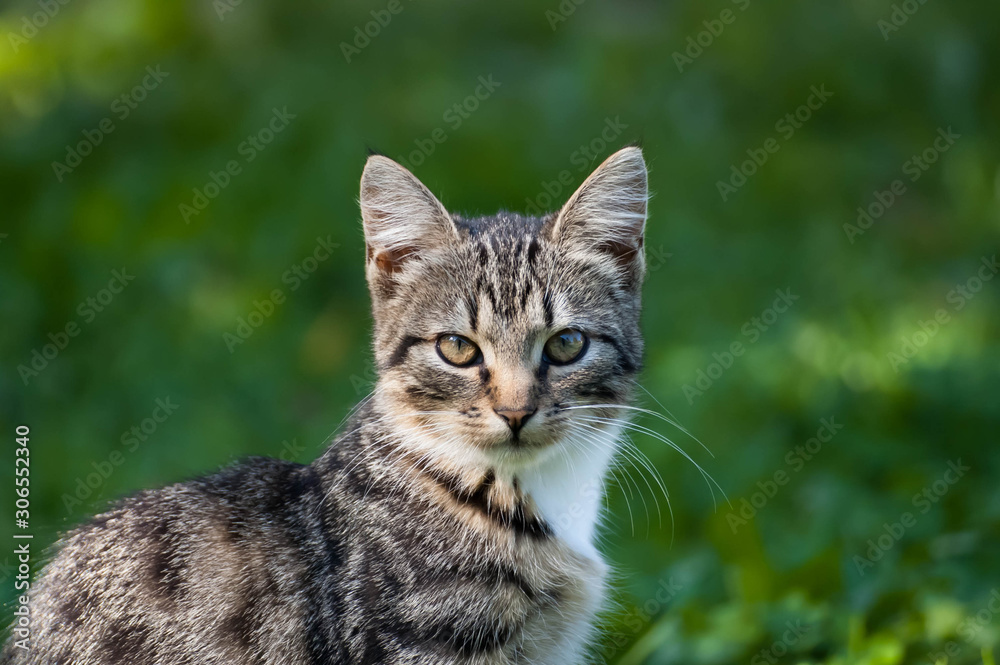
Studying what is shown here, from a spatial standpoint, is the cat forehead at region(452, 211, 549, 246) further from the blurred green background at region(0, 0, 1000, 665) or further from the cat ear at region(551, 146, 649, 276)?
A: the blurred green background at region(0, 0, 1000, 665)

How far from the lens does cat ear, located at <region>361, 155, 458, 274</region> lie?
14.1 feet

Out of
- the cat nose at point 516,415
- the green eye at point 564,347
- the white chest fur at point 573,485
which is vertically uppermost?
the green eye at point 564,347

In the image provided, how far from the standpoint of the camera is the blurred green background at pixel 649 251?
553 cm

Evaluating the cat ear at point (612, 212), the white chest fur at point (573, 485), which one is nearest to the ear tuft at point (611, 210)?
the cat ear at point (612, 212)

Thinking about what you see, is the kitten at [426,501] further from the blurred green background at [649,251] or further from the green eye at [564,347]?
the blurred green background at [649,251]

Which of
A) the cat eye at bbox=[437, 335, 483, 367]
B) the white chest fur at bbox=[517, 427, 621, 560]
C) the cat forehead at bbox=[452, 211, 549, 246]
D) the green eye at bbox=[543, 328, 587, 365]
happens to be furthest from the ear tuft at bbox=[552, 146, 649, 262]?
the white chest fur at bbox=[517, 427, 621, 560]

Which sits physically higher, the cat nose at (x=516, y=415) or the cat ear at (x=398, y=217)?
the cat ear at (x=398, y=217)

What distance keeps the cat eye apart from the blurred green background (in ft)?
3.98

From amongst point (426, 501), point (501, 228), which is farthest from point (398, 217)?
point (426, 501)

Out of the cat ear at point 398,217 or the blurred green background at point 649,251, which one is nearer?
the cat ear at point 398,217

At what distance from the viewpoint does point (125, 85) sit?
9.30 metres

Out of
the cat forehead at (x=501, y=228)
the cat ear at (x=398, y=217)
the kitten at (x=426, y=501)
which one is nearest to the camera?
the kitten at (x=426, y=501)

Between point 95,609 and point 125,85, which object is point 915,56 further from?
point 95,609

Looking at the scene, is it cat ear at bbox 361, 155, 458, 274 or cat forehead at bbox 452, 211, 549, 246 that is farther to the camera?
cat forehead at bbox 452, 211, 549, 246
